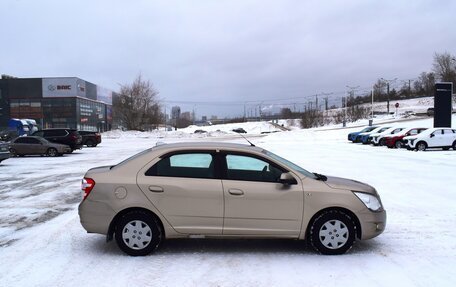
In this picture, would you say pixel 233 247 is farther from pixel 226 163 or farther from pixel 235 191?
pixel 226 163

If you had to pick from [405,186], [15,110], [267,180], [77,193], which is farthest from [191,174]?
[15,110]

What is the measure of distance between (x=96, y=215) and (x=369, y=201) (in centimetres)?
371

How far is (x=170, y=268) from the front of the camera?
5.47 m

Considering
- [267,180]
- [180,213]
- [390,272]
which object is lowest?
[390,272]

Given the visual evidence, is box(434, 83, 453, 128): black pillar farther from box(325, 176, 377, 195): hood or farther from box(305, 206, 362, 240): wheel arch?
box(305, 206, 362, 240): wheel arch

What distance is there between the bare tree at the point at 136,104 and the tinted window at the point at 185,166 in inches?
3098

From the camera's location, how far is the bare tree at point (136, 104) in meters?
82.8

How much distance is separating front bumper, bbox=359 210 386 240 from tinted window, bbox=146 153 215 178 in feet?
6.99

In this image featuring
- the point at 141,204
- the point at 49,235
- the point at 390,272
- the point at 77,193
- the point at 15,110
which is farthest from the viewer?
the point at 15,110

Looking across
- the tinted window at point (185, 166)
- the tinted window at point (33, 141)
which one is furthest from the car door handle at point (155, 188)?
the tinted window at point (33, 141)

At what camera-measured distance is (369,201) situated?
241 inches

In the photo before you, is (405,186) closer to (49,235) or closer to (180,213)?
(180,213)

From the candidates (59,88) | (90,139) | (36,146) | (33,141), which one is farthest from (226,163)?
(59,88)

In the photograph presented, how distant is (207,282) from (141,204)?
58.1 inches
